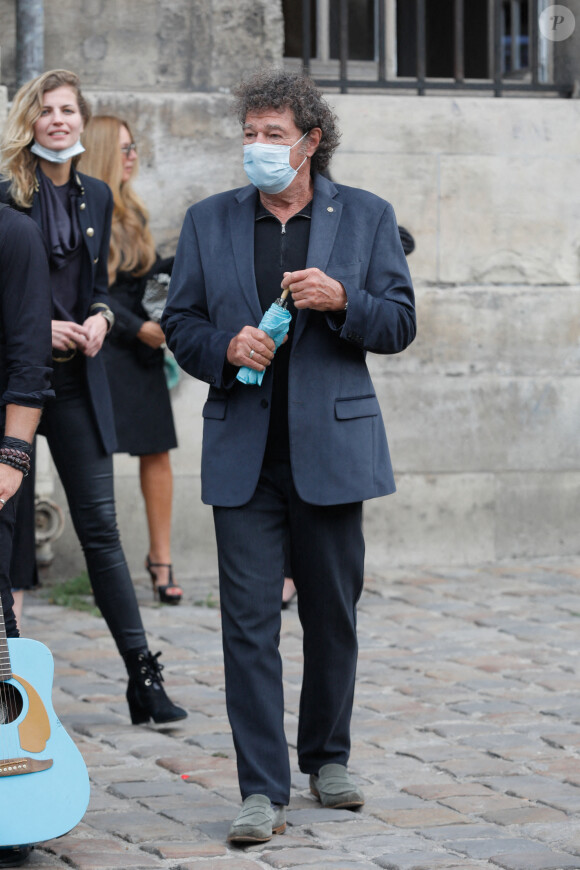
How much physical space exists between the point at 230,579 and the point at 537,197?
4.77m

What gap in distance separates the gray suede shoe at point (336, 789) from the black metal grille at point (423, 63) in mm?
4763

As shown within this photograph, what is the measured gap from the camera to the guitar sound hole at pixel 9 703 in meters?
3.68

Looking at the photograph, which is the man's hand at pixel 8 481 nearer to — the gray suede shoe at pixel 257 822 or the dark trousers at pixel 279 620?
the dark trousers at pixel 279 620

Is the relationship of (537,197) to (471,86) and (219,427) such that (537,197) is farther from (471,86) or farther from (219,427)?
(219,427)

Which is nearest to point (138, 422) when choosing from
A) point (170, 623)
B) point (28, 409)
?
point (170, 623)

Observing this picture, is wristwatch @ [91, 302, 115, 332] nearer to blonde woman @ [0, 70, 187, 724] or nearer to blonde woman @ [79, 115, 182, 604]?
blonde woman @ [0, 70, 187, 724]

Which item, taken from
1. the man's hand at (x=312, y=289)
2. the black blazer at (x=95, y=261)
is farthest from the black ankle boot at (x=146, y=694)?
the man's hand at (x=312, y=289)

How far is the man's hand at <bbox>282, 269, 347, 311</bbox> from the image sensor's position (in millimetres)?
3930

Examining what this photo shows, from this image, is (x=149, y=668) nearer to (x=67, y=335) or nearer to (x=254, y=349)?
(x=67, y=335)

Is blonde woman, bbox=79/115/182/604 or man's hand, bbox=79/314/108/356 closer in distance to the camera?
man's hand, bbox=79/314/108/356

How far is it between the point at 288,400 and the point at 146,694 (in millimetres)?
1492

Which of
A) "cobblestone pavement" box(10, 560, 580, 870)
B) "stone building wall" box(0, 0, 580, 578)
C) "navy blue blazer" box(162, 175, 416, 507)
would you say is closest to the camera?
"cobblestone pavement" box(10, 560, 580, 870)

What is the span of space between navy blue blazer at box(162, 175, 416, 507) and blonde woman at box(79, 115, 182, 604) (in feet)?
8.21

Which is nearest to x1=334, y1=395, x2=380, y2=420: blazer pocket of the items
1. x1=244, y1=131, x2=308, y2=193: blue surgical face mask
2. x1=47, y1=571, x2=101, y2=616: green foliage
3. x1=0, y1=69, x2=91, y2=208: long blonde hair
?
x1=244, y1=131, x2=308, y2=193: blue surgical face mask
